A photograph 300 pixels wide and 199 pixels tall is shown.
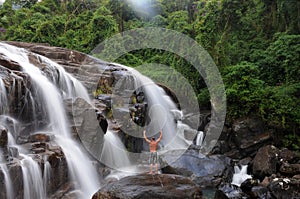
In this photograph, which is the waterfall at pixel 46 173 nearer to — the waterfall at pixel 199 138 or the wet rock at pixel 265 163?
the wet rock at pixel 265 163

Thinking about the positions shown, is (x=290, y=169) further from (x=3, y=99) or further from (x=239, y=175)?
(x=3, y=99)

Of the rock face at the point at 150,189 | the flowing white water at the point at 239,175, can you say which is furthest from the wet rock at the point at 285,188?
the rock face at the point at 150,189

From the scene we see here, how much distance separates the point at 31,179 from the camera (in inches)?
296

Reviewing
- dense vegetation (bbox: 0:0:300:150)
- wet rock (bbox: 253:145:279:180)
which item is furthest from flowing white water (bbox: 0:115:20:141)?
dense vegetation (bbox: 0:0:300:150)

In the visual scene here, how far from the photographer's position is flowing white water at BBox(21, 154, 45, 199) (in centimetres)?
744

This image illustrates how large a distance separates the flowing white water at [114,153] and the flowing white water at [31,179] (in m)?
3.14

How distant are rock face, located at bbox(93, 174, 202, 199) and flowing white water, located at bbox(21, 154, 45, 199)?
6.99 ft

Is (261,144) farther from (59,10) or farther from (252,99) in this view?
(59,10)

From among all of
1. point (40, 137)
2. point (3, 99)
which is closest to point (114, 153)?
point (40, 137)

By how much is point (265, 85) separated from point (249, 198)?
25.6 feet

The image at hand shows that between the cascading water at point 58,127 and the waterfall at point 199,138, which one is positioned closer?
the cascading water at point 58,127

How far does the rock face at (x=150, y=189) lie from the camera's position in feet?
20.1

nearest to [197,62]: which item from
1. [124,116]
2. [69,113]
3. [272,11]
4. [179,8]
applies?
[272,11]

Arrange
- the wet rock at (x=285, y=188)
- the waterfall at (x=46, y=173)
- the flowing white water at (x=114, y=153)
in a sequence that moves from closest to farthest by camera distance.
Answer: the waterfall at (x=46, y=173), the wet rock at (x=285, y=188), the flowing white water at (x=114, y=153)
